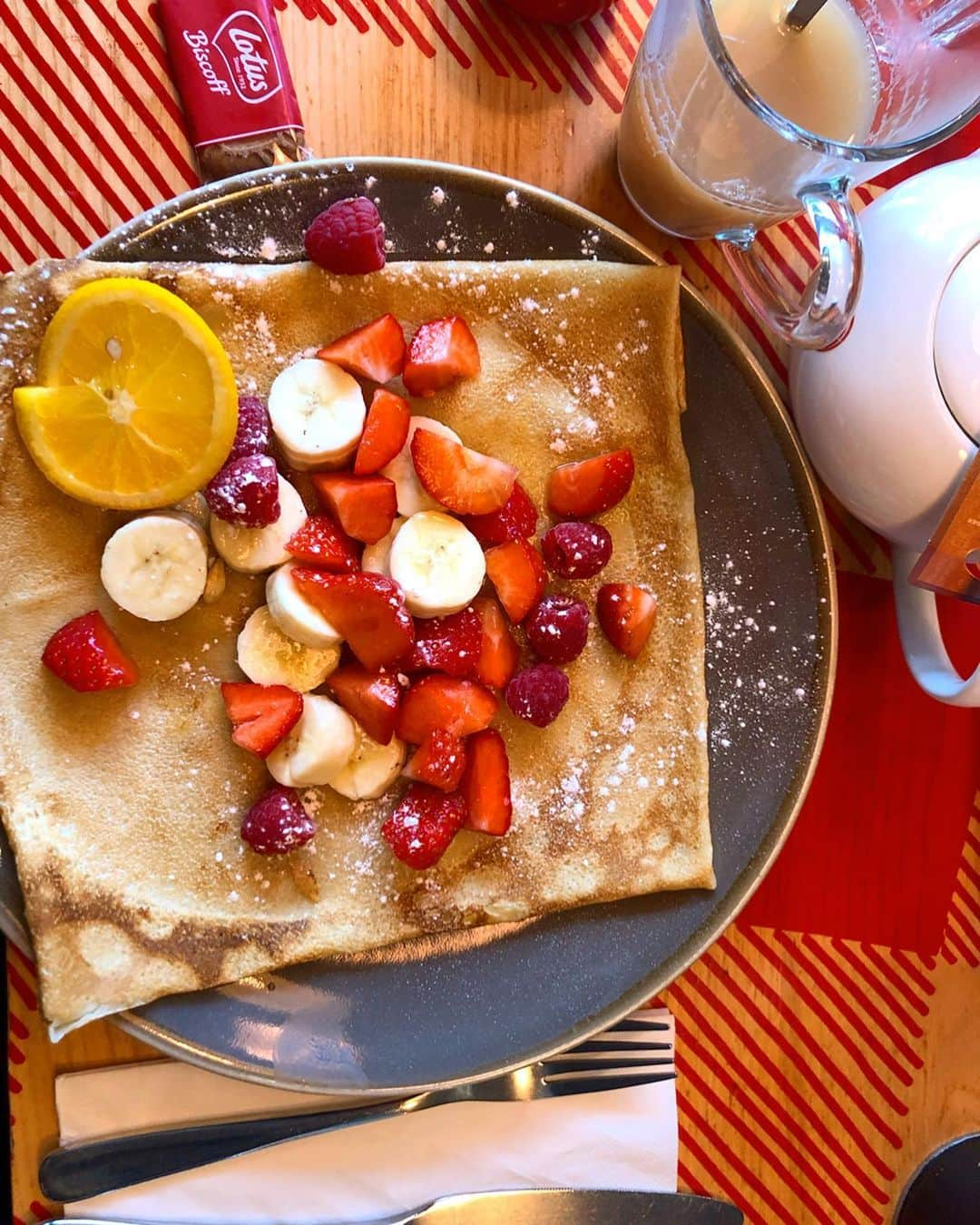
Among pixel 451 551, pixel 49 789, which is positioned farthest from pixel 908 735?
pixel 49 789

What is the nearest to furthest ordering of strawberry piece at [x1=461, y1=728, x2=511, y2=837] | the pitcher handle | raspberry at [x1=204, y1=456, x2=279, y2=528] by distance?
the pitcher handle → raspberry at [x1=204, y1=456, x2=279, y2=528] → strawberry piece at [x1=461, y1=728, x2=511, y2=837]

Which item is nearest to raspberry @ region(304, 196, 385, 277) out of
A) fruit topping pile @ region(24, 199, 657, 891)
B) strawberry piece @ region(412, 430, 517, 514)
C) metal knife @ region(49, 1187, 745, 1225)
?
fruit topping pile @ region(24, 199, 657, 891)

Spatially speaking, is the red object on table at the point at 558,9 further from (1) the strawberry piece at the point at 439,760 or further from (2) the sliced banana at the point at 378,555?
(1) the strawberry piece at the point at 439,760

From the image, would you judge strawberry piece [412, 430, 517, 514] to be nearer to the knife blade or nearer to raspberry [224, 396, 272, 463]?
raspberry [224, 396, 272, 463]

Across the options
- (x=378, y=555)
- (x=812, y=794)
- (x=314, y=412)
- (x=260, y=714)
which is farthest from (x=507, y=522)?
(x=812, y=794)

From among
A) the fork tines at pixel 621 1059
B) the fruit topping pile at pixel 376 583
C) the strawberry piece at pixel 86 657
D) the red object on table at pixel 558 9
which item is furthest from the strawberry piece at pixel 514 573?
the red object on table at pixel 558 9

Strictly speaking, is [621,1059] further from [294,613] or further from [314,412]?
[314,412]
